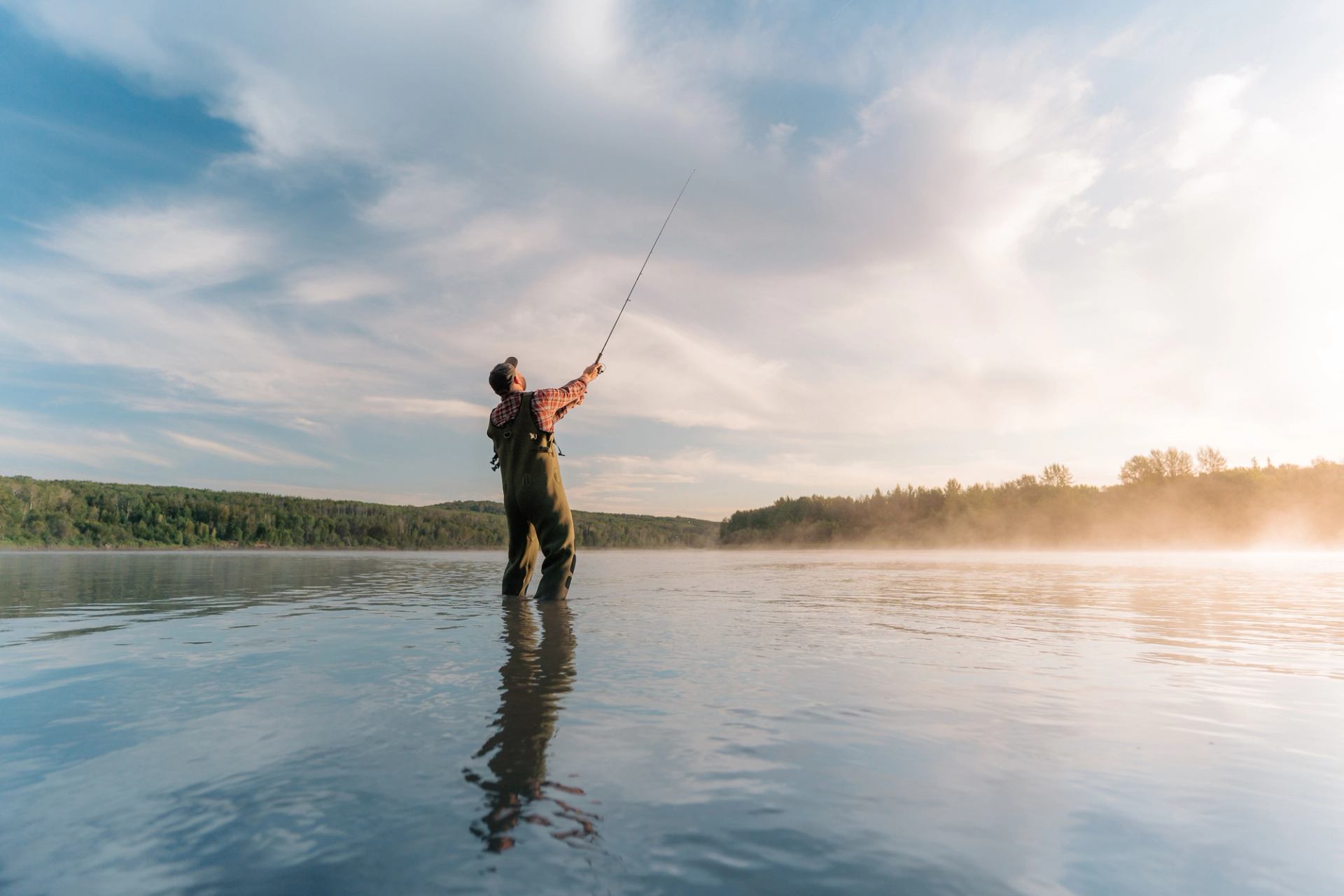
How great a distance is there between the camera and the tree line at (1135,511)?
69.8m

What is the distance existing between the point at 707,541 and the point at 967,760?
484 ft

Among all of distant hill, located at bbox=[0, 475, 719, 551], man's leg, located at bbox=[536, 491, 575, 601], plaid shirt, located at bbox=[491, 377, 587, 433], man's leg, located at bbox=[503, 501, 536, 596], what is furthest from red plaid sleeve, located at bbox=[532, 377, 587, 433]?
distant hill, located at bbox=[0, 475, 719, 551]

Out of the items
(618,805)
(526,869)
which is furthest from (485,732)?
(526,869)

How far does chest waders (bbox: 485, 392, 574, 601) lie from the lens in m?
8.23

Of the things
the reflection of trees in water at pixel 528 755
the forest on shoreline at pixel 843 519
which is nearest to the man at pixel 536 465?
the reflection of trees in water at pixel 528 755

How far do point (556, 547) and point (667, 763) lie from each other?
6.19 metres

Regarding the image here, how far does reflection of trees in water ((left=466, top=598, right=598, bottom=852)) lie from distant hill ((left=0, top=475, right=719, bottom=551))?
117m

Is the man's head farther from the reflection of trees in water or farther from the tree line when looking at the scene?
the tree line

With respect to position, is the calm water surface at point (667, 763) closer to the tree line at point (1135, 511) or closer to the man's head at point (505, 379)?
the man's head at point (505, 379)

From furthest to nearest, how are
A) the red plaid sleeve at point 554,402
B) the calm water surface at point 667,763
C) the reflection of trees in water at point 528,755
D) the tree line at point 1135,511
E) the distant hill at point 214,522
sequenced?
the distant hill at point 214,522
the tree line at point 1135,511
the red plaid sleeve at point 554,402
the reflection of trees in water at point 528,755
the calm water surface at point 667,763


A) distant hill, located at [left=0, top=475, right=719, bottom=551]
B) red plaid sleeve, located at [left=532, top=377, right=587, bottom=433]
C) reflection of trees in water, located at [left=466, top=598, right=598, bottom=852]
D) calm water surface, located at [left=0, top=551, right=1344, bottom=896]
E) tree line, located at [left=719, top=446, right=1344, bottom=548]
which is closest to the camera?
calm water surface, located at [left=0, top=551, right=1344, bottom=896]

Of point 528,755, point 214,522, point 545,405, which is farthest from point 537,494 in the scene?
point 214,522

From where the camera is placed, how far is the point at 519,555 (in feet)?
29.7

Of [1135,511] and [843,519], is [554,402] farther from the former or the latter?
[843,519]
